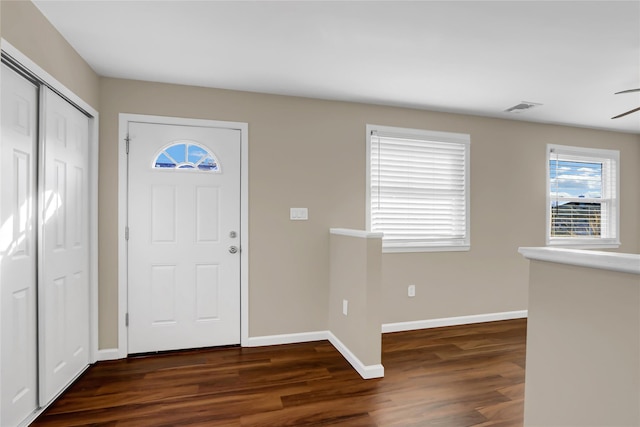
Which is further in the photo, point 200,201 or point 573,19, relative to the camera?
point 200,201

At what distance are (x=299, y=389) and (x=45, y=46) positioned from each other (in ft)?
8.99

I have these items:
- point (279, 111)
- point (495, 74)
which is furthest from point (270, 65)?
point (495, 74)

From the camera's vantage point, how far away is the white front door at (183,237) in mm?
2873

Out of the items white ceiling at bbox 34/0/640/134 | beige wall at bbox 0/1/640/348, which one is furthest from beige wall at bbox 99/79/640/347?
white ceiling at bbox 34/0/640/134

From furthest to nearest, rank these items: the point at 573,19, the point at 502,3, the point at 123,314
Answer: the point at 123,314 < the point at 573,19 < the point at 502,3

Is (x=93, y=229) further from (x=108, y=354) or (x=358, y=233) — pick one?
(x=358, y=233)

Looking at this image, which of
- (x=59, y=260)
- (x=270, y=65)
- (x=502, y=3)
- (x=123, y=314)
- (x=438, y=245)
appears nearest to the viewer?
(x=502, y=3)

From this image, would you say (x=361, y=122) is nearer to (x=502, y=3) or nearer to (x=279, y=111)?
(x=279, y=111)

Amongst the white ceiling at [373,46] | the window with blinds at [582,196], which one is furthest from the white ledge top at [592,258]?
the window with blinds at [582,196]

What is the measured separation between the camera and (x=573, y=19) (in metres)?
1.97

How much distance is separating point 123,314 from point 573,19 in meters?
3.90

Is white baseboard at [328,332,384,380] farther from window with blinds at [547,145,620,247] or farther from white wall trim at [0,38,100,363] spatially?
window with blinds at [547,145,620,247]

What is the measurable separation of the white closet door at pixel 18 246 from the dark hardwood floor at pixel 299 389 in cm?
32

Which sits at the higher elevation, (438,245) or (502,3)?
(502,3)
